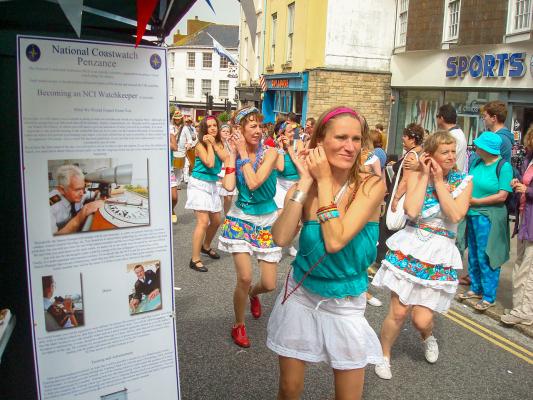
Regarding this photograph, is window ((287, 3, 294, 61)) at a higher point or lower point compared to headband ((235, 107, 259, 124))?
higher

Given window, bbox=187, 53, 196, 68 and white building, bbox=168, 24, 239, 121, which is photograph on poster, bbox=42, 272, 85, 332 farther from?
window, bbox=187, 53, 196, 68

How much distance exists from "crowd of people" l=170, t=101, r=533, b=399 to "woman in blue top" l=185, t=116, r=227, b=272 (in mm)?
16

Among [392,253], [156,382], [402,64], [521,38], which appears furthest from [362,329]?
[402,64]

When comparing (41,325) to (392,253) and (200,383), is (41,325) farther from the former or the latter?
(392,253)

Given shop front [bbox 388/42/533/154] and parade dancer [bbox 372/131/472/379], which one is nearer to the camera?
parade dancer [bbox 372/131/472/379]

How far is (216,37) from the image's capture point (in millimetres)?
52781

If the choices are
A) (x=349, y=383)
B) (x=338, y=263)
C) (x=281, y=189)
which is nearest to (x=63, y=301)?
(x=338, y=263)

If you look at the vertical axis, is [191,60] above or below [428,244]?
above

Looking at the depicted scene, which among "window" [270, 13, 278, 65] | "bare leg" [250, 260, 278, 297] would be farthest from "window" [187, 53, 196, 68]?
"bare leg" [250, 260, 278, 297]

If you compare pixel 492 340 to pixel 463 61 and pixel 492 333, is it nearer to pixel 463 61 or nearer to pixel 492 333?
pixel 492 333

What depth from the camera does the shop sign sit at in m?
11.3

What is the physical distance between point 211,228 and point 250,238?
273 cm

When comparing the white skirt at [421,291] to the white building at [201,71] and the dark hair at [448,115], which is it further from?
the white building at [201,71]

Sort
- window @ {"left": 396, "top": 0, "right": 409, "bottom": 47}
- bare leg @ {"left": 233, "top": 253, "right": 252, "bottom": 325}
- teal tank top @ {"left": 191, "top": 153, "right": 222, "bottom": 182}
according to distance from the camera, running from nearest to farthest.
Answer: bare leg @ {"left": 233, "top": 253, "right": 252, "bottom": 325}
teal tank top @ {"left": 191, "top": 153, "right": 222, "bottom": 182}
window @ {"left": 396, "top": 0, "right": 409, "bottom": 47}
